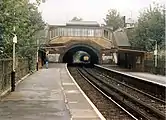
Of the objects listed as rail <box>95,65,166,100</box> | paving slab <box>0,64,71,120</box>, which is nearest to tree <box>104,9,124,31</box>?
rail <box>95,65,166,100</box>

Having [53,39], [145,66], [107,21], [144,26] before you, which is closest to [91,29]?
[53,39]

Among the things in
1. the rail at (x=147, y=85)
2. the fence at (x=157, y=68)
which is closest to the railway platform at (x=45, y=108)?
the rail at (x=147, y=85)

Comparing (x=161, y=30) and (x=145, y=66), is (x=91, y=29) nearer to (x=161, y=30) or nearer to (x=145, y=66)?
(x=161, y=30)

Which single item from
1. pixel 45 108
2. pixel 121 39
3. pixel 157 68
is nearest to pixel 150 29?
pixel 157 68

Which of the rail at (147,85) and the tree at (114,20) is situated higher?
the tree at (114,20)

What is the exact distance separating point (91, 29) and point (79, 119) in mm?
62664

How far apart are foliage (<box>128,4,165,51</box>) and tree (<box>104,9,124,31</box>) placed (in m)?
62.5

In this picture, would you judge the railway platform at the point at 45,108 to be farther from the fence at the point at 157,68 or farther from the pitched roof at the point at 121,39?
the pitched roof at the point at 121,39

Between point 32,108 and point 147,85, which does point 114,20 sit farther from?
point 32,108

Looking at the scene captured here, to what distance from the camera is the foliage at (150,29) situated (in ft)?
169

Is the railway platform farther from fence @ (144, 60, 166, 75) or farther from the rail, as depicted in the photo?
fence @ (144, 60, 166, 75)

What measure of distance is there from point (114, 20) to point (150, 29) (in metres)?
69.9

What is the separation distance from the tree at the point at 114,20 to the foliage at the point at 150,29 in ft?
205

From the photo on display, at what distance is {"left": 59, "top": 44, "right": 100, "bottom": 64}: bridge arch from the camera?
2737 inches
